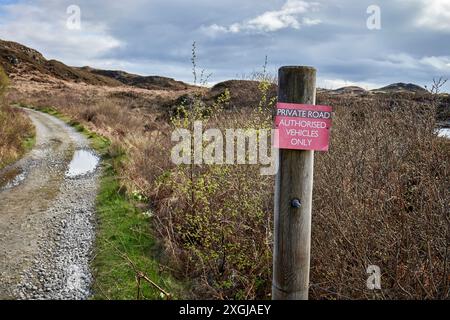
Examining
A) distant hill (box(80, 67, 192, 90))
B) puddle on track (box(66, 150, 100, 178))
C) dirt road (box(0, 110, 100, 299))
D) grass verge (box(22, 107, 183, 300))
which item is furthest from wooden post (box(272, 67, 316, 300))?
distant hill (box(80, 67, 192, 90))

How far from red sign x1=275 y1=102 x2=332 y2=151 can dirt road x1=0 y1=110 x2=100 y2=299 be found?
3.07m

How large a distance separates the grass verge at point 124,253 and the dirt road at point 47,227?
17 cm

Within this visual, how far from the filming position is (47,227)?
595 cm

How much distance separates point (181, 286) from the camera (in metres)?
4.19

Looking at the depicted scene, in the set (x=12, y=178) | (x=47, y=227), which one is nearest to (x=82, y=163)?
(x=12, y=178)

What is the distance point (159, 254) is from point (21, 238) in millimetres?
2195

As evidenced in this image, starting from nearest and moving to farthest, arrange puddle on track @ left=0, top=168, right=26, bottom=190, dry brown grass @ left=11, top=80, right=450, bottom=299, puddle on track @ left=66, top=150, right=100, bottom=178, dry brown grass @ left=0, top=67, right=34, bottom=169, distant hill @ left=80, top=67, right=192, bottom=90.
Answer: dry brown grass @ left=11, top=80, right=450, bottom=299 → puddle on track @ left=0, top=168, right=26, bottom=190 → puddle on track @ left=66, top=150, right=100, bottom=178 → dry brown grass @ left=0, top=67, right=34, bottom=169 → distant hill @ left=80, top=67, right=192, bottom=90

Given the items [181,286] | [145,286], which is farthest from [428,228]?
[145,286]

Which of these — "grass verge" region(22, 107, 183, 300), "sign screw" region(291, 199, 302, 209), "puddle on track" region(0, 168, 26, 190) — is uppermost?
"sign screw" region(291, 199, 302, 209)

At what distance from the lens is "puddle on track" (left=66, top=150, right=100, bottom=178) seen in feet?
31.4
